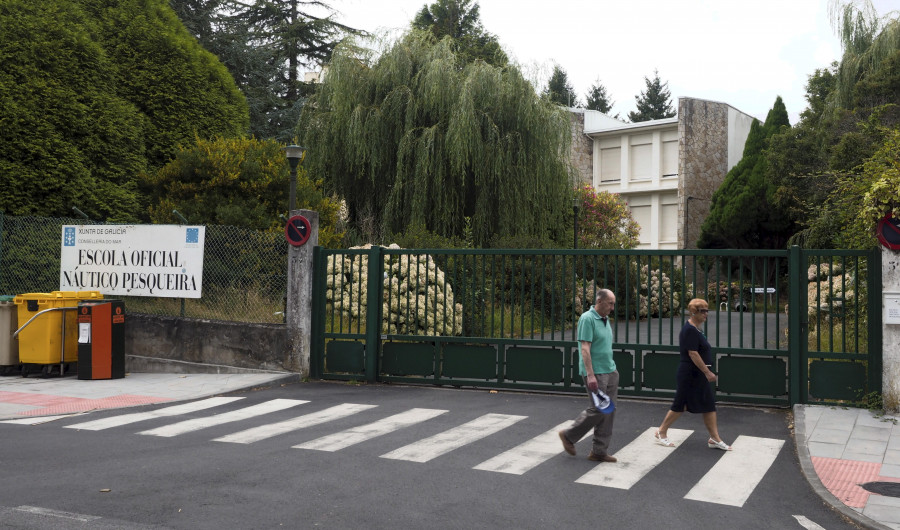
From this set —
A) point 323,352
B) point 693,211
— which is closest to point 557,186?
point 323,352

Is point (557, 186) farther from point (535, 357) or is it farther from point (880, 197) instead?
point (880, 197)

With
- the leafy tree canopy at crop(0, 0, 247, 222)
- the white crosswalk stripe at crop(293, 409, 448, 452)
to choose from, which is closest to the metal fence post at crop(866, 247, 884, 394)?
the white crosswalk stripe at crop(293, 409, 448, 452)

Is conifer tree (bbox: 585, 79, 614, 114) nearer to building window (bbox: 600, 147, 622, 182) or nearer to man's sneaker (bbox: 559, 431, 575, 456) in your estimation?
building window (bbox: 600, 147, 622, 182)

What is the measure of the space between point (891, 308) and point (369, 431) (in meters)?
6.21

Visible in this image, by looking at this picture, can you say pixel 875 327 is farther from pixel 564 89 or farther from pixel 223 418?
pixel 564 89

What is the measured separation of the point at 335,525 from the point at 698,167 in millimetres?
39450

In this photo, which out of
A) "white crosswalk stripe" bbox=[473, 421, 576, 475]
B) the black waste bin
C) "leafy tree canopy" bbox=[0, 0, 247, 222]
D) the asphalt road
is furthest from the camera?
"leafy tree canopy" bbox=[0, 0, 247, 222]

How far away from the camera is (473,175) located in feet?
72.2

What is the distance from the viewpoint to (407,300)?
39.0 feet

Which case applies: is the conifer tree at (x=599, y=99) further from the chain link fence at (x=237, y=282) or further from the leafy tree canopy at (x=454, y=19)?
the chain link fence at (x=237, y=282)

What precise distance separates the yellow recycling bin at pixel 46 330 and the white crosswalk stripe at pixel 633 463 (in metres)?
9.65

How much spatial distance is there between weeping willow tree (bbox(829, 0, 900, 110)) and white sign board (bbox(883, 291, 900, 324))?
18.5 meters

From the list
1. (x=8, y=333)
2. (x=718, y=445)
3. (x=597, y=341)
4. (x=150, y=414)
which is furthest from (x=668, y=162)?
(x=597, y=341)

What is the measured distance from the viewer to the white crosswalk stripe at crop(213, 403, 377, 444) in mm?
8172
